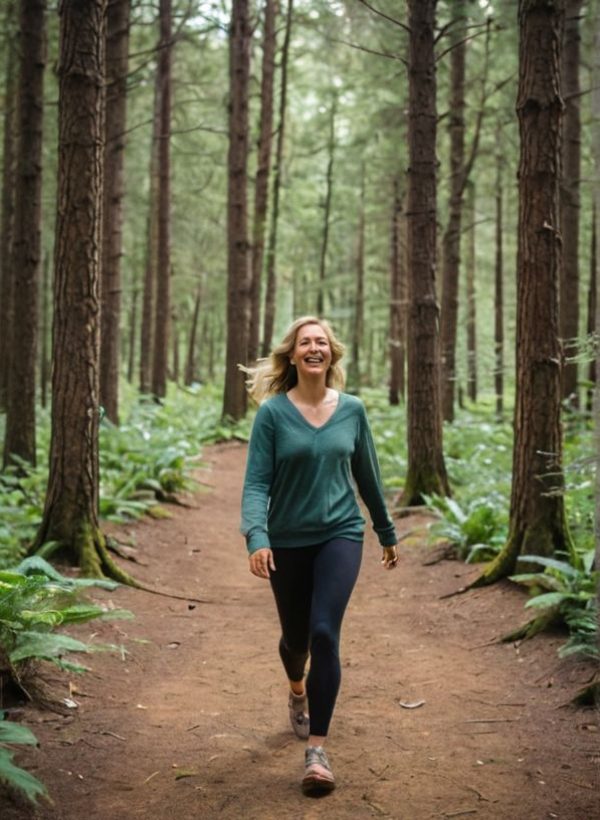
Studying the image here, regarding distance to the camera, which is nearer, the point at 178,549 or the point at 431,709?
the point at 431,709

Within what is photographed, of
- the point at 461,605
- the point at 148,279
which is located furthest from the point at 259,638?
the point at 148,279

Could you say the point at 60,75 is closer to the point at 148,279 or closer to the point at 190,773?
the point at 190,773

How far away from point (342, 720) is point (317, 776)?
1.24 m

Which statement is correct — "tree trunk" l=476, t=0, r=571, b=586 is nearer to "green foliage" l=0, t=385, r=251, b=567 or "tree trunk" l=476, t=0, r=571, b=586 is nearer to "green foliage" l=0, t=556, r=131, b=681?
"green foliage" l=0, t=556, r=131, b=681

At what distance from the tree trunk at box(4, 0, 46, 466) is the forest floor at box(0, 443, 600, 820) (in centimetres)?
439

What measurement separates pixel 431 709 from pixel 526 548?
2378mm

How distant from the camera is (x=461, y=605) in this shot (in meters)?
7.49

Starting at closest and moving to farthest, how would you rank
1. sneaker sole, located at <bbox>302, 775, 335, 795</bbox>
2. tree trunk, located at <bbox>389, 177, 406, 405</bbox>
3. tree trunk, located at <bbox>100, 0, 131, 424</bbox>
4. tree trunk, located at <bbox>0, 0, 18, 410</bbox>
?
sneaker sole, located at <bbox>302, 775, 335, 795</bbox> < tree trunk, located at <bbox>100, 0, 131, 424</bbox> < tree trunk, located at <bbox>0, 0, 18, 410</bbox> < tree trunk, located at <bbox>389, 177, 406, 405</bbox>

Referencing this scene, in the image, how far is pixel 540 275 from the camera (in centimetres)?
709

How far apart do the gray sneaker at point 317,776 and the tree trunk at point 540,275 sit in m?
3.79

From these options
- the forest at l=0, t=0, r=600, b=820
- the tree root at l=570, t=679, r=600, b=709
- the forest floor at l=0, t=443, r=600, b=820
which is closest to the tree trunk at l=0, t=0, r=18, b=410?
the forest at l=0, t=0, r=600, b=820

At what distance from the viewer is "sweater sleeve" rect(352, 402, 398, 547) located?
462 cm

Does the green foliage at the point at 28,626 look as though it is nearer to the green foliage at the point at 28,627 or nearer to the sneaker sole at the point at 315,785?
the green foliage at the point at 28,627

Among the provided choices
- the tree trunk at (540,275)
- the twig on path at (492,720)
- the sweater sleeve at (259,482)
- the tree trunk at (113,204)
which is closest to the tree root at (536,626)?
the tree trunk at (540,275)
